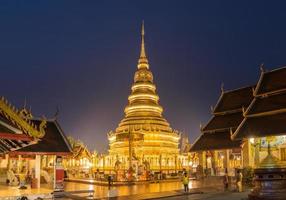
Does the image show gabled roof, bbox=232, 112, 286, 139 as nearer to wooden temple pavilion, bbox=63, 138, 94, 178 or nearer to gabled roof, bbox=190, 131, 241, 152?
gabled roof, bbox=190, 131, 241, 152

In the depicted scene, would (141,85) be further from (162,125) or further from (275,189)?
(275,189)

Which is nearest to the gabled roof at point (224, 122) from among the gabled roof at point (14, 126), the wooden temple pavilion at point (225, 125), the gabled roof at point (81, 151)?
the wooden temple pavilion at point (225, 125)

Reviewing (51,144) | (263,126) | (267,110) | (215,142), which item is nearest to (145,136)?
(215,142)

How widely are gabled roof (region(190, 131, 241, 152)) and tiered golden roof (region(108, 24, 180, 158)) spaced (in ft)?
43.5

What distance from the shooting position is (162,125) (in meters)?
47.8

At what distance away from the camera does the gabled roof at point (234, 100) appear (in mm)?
29844

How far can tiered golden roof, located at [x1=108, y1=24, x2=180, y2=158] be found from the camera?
44362mm

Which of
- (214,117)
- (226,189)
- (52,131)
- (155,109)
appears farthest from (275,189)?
(155,109)

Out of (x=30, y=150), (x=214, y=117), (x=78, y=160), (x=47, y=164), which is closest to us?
(x=30, y=150)

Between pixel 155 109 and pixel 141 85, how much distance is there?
3.97m

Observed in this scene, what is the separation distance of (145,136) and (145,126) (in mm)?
1694

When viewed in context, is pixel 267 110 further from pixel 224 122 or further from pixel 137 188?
pixel 137 188

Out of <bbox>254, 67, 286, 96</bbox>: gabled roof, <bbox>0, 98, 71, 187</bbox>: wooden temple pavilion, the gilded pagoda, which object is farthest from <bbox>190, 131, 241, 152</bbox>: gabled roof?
<bbox>0, 98, 71, 187</bbox>: wooden temple pavilion

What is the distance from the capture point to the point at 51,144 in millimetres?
19844
